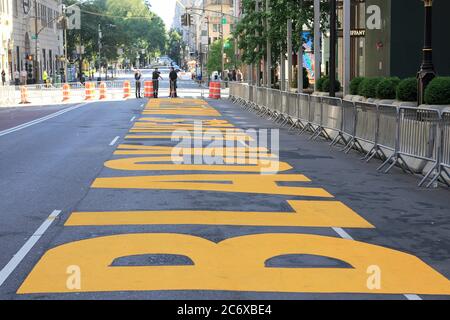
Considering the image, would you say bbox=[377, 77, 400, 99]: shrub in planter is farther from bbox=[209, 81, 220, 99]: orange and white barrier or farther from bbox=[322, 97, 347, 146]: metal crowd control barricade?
bbox=[209, 81, 220, 99]: orange and white barrier

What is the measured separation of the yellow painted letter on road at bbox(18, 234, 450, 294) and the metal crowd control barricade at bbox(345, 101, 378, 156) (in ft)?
26.8

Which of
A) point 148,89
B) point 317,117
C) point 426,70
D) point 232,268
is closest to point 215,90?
point 148,89

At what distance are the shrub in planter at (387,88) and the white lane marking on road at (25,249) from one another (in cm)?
1511

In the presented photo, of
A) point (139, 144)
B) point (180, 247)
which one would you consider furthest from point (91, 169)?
point (180, 247)

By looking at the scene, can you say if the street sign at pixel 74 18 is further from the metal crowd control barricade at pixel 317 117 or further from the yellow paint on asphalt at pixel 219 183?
the yellow paint on asphalt at pixel 219 183

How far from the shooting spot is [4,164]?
15773mm

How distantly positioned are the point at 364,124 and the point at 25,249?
10874 mm

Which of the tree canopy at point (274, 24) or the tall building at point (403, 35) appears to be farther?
the tall building at point (403, 35)

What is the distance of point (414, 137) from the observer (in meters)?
14.1

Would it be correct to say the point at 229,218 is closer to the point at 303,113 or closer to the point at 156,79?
the point at 303,113

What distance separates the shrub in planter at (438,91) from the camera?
59.3 ft

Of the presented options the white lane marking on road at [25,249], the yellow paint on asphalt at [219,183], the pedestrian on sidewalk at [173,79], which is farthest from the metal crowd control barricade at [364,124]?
the pedestrian on sidewalk at [173,79]

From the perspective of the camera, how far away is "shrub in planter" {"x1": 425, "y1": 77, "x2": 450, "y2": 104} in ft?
59.3

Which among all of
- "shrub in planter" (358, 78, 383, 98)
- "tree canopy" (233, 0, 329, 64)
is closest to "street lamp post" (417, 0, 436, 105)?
"shrub in planter" (358, 78, 383, 98)
